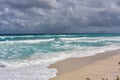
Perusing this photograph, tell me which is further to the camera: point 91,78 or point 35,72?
point 35,72

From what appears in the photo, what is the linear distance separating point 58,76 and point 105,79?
84.5 inches

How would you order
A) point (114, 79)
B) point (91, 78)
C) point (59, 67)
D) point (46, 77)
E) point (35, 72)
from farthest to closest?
point (59, 67), point (35, 72), point (46, 77), point (91, 78), point (114, 79)

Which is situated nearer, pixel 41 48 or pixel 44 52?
pixel 44 52

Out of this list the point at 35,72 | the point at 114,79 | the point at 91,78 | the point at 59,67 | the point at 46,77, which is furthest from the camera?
the point at 59,67

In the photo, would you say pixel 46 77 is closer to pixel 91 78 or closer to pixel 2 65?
pixel 91 78

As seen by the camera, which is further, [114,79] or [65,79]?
[65,79]

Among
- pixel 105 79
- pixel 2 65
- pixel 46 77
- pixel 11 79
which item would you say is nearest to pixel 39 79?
pixel 46 77

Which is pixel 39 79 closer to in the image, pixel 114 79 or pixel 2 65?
pixel 114 79

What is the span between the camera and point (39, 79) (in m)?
8.49

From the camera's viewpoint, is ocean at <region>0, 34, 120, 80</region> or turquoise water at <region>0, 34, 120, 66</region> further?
turquoise water at <region>0, 34, 120, 66</region>

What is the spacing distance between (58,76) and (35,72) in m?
1.26

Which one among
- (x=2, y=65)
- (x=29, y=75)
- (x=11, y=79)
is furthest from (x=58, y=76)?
(x=2, y=65)

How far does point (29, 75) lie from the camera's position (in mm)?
9266

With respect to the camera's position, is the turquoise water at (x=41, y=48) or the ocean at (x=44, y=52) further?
the turquoise water at (x=41, y=48)
